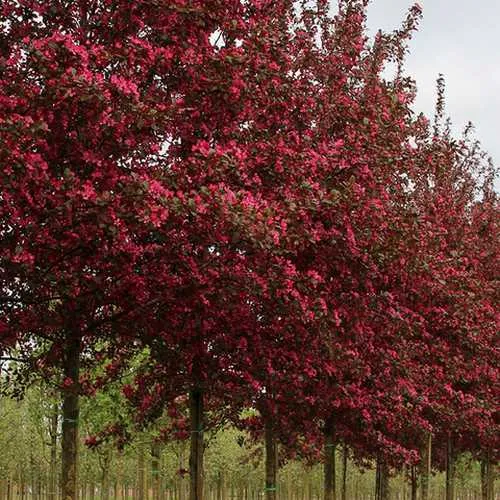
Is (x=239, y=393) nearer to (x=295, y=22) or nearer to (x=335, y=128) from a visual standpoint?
(x=335, y=128)

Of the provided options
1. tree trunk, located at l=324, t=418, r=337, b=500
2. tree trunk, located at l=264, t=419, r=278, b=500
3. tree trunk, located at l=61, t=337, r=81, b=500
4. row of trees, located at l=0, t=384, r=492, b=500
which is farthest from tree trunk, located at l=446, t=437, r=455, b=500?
tree trunk, located at l=61, t=337, r=81, b=500

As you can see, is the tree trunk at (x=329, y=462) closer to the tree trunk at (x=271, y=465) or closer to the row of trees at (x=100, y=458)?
the tree trunk at (x=271, y=465)

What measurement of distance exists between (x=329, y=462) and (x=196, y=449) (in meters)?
6.15

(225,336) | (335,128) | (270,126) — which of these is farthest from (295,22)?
(225,336)

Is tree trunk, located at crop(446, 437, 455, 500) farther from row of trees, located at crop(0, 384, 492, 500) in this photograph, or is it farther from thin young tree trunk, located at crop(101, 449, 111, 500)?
thin young tree trunk, located at crop(101, 449, 111, 500)

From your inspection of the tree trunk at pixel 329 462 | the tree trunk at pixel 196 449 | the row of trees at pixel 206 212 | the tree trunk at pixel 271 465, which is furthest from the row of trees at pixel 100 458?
the row of trees at pixel 206 212

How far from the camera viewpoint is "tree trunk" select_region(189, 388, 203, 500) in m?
14.7

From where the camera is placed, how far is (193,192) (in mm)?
9875

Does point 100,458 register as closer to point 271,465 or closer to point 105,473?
point 105,473

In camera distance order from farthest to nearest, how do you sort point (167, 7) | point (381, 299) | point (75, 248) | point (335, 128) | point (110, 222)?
point (335, 128) → point (381, 299) → point (167, 7) → point (75, 248) → point (110, 222)

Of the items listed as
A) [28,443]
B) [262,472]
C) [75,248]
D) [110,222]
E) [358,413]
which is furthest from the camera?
[262,472]

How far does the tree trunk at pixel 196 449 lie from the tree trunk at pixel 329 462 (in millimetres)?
5153

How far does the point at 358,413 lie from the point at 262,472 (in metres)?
33.8

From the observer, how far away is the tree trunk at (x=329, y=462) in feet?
65.0
